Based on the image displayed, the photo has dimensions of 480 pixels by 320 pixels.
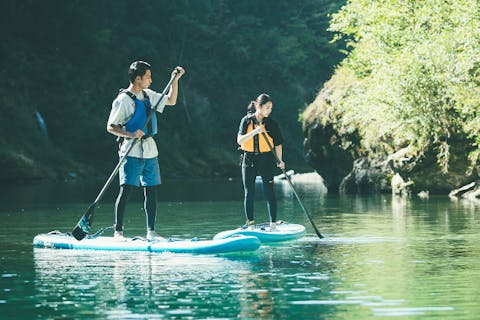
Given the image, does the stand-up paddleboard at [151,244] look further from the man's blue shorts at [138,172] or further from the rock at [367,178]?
the rock at [367,178]

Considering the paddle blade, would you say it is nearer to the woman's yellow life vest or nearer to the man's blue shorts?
the man's blue shorts

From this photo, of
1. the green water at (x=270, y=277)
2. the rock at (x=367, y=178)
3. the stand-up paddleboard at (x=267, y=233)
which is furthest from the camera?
the rock at (x=367, y=178)

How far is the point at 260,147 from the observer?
14961 millimetres

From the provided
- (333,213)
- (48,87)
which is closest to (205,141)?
(48,87)

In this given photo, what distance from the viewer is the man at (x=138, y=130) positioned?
1336 cm

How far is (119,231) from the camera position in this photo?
1386cm

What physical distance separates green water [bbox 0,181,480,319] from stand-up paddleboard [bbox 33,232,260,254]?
0.51 feet

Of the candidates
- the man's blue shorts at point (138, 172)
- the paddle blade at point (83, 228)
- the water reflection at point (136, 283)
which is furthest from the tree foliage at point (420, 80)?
the water reflection at point (136, 283)

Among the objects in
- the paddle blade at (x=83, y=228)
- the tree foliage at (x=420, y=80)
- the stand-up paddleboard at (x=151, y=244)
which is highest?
the tree foliage at (x=420, y=80)

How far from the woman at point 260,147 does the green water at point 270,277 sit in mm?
974

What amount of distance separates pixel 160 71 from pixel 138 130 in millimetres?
50885

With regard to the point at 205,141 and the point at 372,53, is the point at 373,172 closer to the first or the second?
the point at 372,53

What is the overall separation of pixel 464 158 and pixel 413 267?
58.8 feet

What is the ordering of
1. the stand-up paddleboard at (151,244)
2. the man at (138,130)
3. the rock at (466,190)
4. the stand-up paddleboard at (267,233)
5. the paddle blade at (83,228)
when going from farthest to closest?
the rock at (466,190) → the stand-up paddleboard at (267,233) → the paddle blade at (83,228) → the man at (138,130) → the stand-up paddleboard at (151,244)
